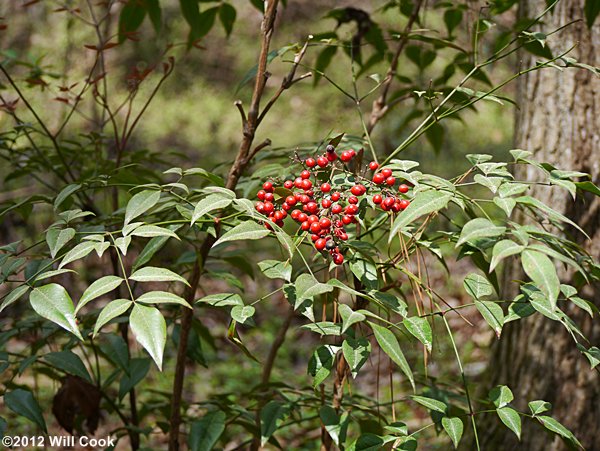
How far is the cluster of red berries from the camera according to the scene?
1.00 m

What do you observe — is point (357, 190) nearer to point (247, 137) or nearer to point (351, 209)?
point (351, 209)

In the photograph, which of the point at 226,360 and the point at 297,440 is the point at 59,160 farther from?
the point at 226,360

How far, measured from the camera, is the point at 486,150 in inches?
190

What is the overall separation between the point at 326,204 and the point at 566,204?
3.36ft

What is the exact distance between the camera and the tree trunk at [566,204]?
1.78 m

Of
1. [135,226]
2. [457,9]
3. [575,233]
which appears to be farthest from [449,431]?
[457,9]

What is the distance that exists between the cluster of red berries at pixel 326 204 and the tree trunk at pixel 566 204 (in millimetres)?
914

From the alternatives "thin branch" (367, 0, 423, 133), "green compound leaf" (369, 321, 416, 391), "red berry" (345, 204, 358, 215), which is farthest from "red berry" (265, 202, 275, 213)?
"thin branch" (367, 0, 423, 133)

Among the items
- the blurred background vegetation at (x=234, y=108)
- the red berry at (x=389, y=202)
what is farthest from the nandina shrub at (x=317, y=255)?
the blurred background vegetation at (x=234, y=108)

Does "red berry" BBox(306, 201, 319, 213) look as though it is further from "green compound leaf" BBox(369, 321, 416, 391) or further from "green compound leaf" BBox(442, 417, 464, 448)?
"green compound leaf" BBox(442, 417, 464, 448)

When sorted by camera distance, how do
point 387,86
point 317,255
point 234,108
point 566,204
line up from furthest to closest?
point 234,108, point 566,204, point 387,86, point 317,255

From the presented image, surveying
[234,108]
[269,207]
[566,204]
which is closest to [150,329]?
[269,207]

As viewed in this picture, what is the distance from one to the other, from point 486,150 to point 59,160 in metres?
3.72

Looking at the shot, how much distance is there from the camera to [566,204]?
178 cm
